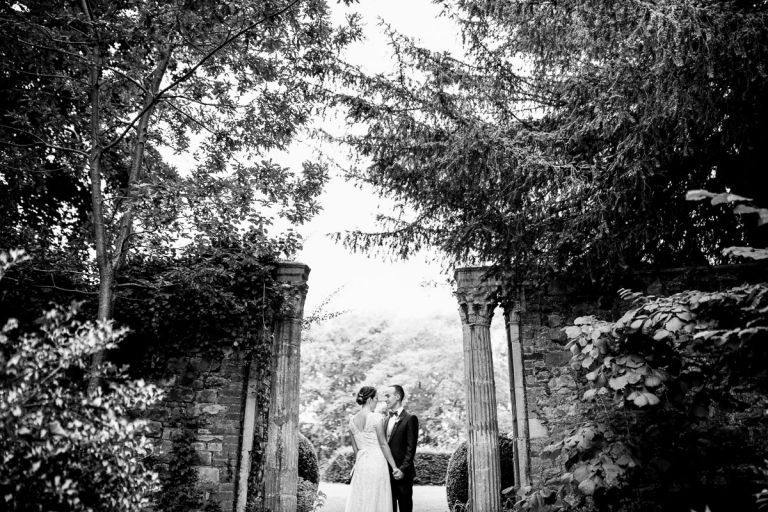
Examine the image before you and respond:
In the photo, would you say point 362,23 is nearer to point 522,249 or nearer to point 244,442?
point 522,249

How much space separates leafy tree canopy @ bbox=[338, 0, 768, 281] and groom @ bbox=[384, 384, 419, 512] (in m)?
1.90

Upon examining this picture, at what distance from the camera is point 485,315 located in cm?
769

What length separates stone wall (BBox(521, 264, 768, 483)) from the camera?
6379 mm

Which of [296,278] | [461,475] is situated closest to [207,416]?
[296,278]

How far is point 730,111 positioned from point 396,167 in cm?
334

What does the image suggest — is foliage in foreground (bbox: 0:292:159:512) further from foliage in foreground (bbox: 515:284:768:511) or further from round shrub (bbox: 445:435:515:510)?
round shrub (bbox: 445:435:515:510)

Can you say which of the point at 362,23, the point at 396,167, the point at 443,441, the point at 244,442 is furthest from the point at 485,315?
the point at 443,441

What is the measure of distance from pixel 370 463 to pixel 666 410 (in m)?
3.02

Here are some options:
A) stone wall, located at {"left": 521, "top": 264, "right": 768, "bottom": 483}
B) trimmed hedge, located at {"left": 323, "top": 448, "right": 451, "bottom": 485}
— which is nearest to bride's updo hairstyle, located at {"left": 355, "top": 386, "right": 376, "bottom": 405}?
stone wall, located at {"left": 521, "top": 264, "right": 768, "bottom": 483}

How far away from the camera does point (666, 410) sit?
479 centimetres

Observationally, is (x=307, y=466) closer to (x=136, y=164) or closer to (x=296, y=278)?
(x=296, y=278)

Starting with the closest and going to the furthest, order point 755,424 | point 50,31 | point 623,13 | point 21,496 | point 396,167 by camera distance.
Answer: point 21,496 < point 623,13 < point 50,31 < point 755,424 < point 396,167

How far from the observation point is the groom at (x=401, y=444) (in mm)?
6012

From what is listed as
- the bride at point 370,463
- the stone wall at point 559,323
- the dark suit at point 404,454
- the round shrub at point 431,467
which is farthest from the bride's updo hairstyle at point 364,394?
the round shrub at point 431,467
